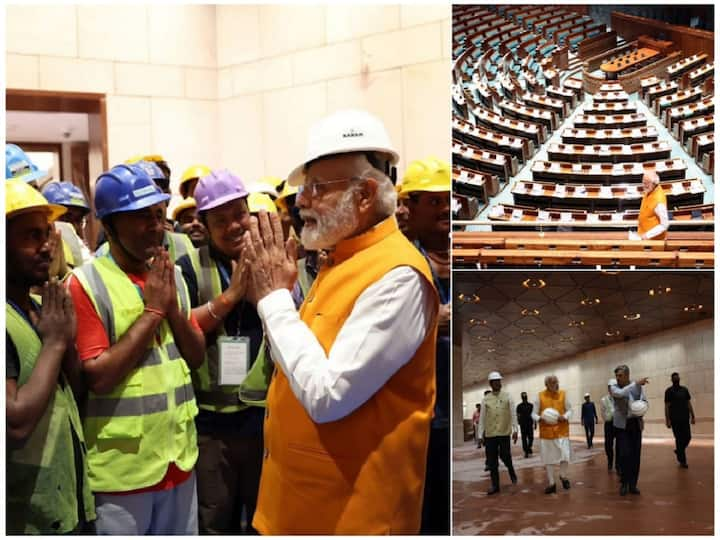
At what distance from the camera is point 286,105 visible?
411 cm

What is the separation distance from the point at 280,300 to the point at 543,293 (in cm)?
131

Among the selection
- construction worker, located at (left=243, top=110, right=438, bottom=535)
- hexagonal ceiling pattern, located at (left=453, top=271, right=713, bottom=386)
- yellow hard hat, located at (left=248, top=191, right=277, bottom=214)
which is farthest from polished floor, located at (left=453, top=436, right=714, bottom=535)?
yellow hard hat, located at (left=248, top=191, right=277, bottom=214)

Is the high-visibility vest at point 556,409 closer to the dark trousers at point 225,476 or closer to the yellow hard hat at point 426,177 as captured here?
the yellow hard hat at point 426,177

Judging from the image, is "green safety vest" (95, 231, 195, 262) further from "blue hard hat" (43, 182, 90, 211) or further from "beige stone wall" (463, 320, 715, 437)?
"beige stone wall" (463, 320, 715, 437)

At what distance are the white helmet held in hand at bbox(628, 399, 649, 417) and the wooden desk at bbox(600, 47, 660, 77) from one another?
124cm

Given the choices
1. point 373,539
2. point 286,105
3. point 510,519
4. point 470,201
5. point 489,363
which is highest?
point 286,105

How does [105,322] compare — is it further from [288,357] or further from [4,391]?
[288,357]

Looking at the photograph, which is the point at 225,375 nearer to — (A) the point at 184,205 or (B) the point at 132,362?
(B) the point at 132,362

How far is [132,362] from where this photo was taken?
8.56ft

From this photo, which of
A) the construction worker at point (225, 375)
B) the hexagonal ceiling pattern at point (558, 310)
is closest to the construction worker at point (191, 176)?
the construction worker at point (225, 375)

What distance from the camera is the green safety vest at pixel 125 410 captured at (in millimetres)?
2627

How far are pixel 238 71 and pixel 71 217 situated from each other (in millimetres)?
1237

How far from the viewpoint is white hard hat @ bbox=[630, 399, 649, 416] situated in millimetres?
3070

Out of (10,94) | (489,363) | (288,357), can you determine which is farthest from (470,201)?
(10,94)
